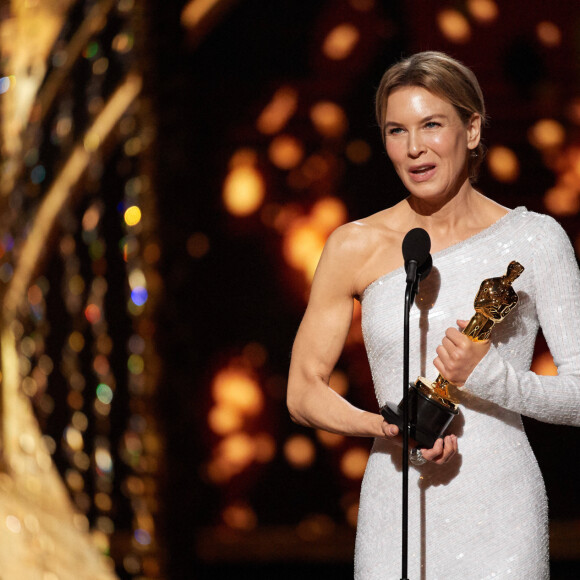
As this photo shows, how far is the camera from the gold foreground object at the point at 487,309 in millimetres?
1183

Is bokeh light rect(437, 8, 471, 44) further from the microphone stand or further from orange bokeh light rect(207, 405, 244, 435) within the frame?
the microphone stand

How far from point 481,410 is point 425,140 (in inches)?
16.8

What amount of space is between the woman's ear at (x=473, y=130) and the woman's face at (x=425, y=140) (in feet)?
0.04

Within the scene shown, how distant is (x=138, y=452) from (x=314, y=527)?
2.29 feet

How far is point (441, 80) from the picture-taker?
1.36 meters

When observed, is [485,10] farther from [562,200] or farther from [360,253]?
[360,253]

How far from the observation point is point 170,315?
3080 millimetres

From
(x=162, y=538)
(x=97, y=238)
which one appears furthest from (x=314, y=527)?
(x=97, y=238)

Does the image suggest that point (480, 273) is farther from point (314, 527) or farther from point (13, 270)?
point (13, 270)

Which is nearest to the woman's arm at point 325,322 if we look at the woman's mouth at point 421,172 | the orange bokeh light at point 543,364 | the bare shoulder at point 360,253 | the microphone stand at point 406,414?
the bare shoulder at point 360,253

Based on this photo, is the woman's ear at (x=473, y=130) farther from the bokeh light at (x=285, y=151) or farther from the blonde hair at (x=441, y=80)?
the bokeh light at (x=285, y=151)

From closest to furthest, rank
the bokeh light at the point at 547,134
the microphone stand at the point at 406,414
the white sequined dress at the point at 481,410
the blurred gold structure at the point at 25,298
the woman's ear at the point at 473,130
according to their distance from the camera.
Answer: the microphone stand at the point at 406,414 → the white sequined dress at the point at 481,410 → the woman's ear at the point at 473,130 → the bokeh light at the point at 547,134 → the blurred gold structure at the point at 25,298

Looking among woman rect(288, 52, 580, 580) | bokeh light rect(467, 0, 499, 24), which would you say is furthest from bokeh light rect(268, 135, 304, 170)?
woman rect(288, 52, 580, 580)

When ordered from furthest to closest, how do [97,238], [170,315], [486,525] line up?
[97,238], [170,315], [486,525]
